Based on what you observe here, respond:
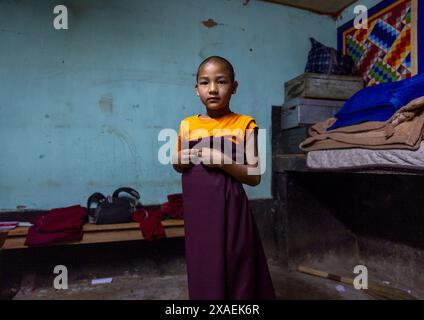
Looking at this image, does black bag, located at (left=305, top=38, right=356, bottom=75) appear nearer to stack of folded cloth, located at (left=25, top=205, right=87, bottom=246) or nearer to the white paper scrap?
stack of folded cloth, located at (left=25, top=205, right=87, bottom=246)

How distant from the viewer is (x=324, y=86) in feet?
8.96

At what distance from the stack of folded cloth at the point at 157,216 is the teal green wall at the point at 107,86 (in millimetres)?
209

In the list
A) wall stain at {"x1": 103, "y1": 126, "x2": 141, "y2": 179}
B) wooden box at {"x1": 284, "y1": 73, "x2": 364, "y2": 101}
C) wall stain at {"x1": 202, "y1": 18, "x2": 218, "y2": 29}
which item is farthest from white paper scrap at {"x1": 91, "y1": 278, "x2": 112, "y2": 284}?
wall stain at {"x1": 202, "y1": 18, "x2": 218, "y2": 29}

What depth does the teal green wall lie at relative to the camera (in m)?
2.36

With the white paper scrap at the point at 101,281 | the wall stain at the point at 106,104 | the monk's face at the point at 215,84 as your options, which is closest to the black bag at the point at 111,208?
the white paper scrap at the point at 101,281

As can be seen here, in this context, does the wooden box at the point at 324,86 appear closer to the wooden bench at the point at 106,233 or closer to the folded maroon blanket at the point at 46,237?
the wooden bench at the point at 106,233

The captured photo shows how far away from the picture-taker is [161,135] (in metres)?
2.67

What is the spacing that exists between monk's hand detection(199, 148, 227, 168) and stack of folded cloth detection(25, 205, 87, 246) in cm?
156

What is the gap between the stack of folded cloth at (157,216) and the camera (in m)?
2.24

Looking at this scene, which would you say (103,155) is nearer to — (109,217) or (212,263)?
(109,217)

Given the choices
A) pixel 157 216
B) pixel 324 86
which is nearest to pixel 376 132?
pixel 324 86

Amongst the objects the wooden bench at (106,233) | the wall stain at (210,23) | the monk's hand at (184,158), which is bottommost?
the wooden bench at (106,233)
